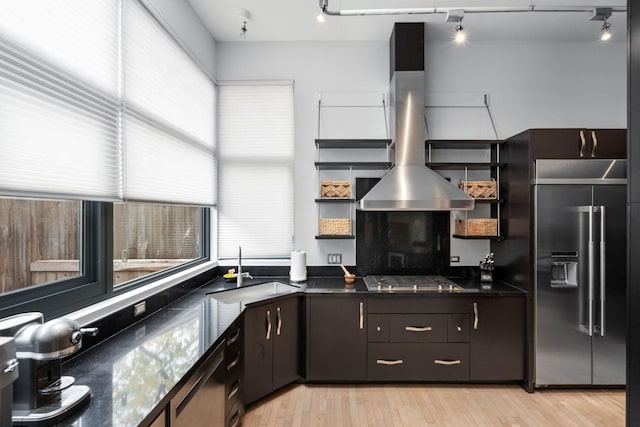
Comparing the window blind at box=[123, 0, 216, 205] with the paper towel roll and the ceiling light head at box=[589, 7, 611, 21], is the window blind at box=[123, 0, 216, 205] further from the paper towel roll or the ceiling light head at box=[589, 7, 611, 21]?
the ceiling light head at box=[589, 7, 611, 21]

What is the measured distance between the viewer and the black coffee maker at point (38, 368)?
104cm

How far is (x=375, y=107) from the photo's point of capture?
354cm

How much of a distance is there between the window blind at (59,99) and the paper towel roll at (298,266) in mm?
1686

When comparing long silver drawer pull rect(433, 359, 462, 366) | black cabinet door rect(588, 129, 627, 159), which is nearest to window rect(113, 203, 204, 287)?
long silver drawer pull rect(433, 359, 462, 366)

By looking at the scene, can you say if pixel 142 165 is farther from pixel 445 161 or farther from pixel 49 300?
pixel 445 161

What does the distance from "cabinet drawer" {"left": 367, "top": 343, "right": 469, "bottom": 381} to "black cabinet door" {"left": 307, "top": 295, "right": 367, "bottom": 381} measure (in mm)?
129

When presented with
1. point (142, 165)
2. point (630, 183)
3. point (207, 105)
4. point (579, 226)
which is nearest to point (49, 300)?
point (142, 165)

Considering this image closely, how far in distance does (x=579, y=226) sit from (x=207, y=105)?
340 centimetres

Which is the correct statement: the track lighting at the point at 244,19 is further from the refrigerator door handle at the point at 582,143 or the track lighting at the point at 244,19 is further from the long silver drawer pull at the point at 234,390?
the refrigerator door handle at the point at 582,143

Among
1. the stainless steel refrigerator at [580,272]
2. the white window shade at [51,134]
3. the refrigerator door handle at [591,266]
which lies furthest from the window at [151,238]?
the refrigerator door handle at [591,266]

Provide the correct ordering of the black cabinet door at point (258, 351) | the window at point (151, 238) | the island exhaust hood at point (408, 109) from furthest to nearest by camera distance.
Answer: the island exhaust hood at point (408, 109)
the black cabinet door at point (258, 351)
the window at point (151, 238)

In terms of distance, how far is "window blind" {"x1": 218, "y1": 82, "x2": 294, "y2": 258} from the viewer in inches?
140

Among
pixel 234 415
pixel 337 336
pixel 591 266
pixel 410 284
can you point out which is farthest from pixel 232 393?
pixel 591 266

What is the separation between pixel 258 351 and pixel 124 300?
1075mm
